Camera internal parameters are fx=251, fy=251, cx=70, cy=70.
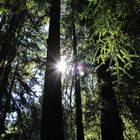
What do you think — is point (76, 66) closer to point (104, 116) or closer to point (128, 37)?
point (104, 116)

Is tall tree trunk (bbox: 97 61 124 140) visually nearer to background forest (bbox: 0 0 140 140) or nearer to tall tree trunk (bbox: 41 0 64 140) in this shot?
background forest (bbox: 0 0 140 140)

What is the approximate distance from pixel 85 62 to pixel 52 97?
549 centimetres

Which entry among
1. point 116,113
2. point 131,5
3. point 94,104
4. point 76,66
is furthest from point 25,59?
point 131,5

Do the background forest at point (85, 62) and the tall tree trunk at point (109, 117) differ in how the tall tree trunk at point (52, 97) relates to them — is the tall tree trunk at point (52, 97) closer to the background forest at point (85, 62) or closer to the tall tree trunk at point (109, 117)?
the background forest at point (85, 62)

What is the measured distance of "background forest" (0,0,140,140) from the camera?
14.1 ft

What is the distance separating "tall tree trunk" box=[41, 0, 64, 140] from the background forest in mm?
113

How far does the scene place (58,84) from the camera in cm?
701

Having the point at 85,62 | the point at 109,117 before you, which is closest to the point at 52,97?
the point at 109,117

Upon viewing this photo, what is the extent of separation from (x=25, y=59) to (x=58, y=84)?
662 cm

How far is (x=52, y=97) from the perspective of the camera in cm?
673

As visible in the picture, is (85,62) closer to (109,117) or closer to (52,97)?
(109,117)

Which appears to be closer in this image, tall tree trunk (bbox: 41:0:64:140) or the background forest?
the background forest

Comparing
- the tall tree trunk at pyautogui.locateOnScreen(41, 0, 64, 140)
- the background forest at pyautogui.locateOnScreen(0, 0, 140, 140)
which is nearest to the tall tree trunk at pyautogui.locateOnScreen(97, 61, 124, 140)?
the background forest at pyautogui.locateOnScreen(0, 0, 140, 140)

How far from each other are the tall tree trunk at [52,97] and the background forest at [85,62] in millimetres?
113
